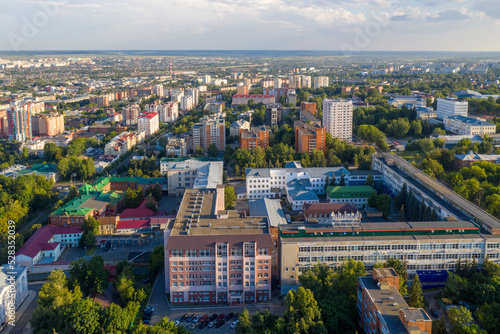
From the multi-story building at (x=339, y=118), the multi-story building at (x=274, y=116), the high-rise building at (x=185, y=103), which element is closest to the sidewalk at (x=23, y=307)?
the multi-story building at (x=339, y=118)

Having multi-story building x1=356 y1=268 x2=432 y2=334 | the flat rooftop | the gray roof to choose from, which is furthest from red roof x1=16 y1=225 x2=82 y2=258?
multi-story building x1=356 y1=268 x2=432 y2=334

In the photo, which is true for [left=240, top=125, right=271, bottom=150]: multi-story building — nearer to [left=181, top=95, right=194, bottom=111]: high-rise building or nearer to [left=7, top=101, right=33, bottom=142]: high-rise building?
[left=7, top=101, right=33, bottom=142]: high-rise building

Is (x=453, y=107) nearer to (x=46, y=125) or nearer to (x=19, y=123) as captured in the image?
(x=46, y=125)

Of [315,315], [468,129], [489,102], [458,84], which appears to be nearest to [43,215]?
[315,315]

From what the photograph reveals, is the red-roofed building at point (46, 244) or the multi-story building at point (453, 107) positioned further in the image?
the multi-story building at point (453, 107)

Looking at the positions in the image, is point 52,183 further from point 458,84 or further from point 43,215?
point 458,84

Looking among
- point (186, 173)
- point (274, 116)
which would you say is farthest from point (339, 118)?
point (186, 173)

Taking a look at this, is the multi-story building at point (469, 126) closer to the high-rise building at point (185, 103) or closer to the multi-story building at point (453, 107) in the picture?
the multi-story building at point (453, 107)
